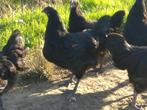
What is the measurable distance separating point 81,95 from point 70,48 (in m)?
0.83

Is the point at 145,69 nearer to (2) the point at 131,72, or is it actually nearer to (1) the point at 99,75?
(2) the point at 131,72

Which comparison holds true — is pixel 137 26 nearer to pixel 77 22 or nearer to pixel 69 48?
pixel 77 22

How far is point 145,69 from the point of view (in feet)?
24.0

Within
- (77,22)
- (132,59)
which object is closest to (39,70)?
(77,22)

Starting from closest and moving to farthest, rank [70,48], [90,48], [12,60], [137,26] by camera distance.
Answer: [12,60] → [70,48] → [90,48] → [137,26]

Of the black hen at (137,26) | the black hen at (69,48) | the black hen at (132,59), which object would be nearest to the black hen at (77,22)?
the black hen at (137,26)

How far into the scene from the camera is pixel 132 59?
7445 millimetres

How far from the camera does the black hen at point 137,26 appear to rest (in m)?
8.53

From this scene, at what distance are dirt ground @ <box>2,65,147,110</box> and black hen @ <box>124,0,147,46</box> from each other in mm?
718

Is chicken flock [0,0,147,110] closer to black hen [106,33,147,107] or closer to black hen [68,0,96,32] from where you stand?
black hen [106,33,147,107]

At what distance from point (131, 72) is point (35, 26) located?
3161 millimetres

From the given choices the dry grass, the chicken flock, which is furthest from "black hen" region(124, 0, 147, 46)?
the dry grass

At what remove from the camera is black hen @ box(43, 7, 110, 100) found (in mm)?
7801

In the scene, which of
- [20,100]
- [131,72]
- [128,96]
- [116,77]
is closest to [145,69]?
[131,72]
